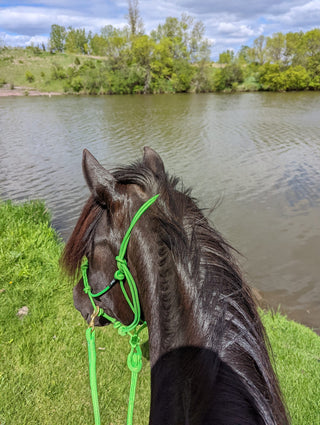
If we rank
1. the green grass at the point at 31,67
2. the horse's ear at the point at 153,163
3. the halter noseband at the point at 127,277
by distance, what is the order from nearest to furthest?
the halter noseband at the point at 127,277 → the horse's ear at the point at 153,163 → the green grass at the point at 31,67

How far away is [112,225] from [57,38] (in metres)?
118

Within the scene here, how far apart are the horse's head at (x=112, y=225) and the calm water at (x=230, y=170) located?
891 mm

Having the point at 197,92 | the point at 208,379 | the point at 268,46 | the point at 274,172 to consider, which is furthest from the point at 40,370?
the point at 268,46

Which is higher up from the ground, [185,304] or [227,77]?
[185,304]

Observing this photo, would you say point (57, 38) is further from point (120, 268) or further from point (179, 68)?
point (120, 268)

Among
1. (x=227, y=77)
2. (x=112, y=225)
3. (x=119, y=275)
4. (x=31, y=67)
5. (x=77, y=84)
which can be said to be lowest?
(x=77, y=84)

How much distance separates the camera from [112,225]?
145cm

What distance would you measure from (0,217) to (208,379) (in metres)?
6.32

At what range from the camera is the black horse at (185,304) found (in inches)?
42.7

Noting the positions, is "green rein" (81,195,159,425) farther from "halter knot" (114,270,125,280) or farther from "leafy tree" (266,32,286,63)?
"leafy tree" (266,32,286,63)

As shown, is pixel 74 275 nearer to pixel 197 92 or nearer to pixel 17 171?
pixel 17 171

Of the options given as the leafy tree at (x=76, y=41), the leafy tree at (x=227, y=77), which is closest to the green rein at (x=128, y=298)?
the leafy tree at (x=227, y=77)

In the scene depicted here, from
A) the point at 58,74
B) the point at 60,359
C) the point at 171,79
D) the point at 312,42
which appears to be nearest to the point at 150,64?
the point at 171,79

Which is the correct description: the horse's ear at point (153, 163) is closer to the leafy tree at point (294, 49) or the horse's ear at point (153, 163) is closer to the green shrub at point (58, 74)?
the leafy tree at point (294, 49)
